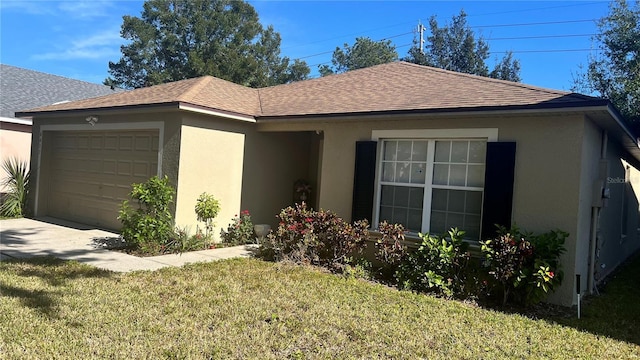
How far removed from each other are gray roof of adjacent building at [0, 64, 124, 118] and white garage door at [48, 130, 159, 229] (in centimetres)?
513

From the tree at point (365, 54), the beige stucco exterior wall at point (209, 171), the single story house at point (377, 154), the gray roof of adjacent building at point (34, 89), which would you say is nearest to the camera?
the single story house at point (377, 154)

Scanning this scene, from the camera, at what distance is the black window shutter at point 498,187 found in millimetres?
6902

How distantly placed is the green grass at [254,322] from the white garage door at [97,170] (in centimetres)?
383

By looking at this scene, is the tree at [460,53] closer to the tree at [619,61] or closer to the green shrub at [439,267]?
the tree at [619,61]

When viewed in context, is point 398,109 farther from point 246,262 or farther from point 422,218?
point 246,262

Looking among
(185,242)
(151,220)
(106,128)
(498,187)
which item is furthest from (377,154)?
(106,128)

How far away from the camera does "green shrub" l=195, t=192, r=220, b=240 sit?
952cm

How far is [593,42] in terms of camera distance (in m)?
20.0

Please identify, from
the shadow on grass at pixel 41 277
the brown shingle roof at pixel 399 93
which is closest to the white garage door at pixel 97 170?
the brown shingle roof at pixel 399 93

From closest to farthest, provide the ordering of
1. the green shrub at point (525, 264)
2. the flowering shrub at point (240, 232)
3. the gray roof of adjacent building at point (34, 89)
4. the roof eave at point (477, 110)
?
1. the green shrub at point (525, 264)
2. the roof eave at point (477, 110)
3. the flowering shrub at point (240, 232)
4. the gray roof of adjacent building at point (34, 89)

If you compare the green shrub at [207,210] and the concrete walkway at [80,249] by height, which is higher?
the green shrub at [207,210]

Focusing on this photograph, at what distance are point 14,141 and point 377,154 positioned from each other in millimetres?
14088

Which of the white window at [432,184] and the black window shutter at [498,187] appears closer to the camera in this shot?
the black window shutter at [498,187]

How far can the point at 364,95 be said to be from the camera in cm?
982
